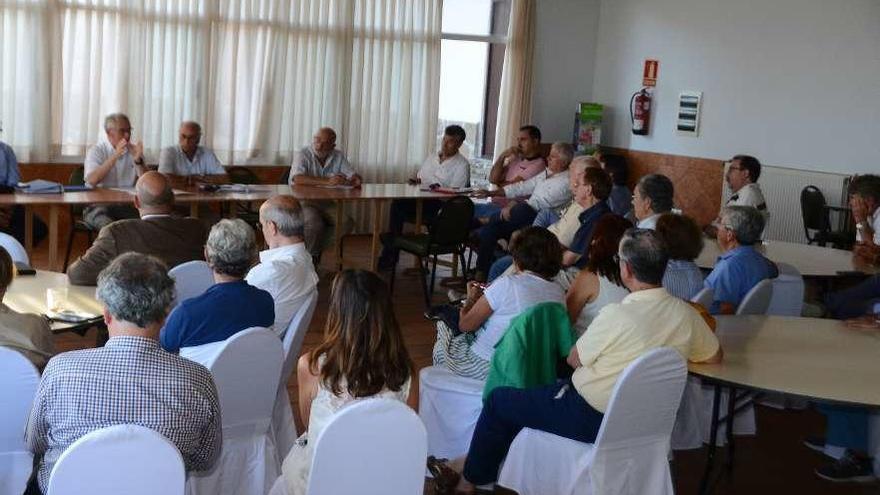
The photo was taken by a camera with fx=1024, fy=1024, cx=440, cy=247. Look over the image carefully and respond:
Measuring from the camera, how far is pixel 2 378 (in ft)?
9.17

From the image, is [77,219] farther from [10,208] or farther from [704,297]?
[704,297]

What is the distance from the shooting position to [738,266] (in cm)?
505

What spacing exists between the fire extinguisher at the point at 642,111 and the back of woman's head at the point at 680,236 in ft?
21.4

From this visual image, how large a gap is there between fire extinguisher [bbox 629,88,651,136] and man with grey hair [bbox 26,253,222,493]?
9043 mm

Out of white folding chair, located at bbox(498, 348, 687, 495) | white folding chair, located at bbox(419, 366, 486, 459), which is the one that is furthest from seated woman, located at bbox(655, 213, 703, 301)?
white folding chair, located at bbox(498, 348, 687, 495)

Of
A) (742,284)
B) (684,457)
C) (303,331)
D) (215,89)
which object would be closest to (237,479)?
(303,331)

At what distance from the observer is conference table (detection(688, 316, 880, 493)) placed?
3.51m

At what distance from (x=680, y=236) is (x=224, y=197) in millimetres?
3705

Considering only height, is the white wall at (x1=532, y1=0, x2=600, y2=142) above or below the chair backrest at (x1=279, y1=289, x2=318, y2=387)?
above

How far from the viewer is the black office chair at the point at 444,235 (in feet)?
24.5

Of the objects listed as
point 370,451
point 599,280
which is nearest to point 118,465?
point 370,451

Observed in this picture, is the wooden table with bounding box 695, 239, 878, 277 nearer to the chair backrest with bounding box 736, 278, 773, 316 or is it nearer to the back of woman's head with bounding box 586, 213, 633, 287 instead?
the chair backrest with bounding box 736, 278, 773, 316

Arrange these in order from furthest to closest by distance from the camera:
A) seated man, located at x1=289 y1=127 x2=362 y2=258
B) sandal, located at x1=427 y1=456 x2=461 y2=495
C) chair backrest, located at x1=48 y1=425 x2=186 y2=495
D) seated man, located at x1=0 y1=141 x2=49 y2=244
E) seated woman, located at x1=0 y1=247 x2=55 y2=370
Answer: seated man, located at x1=289 y1=127 x2=362 y2=258 → seated man, located at x1=0 y1=141 x2=49 y2=244 → sandal, located at x1=427 y1=456 x2=461 y2=495 → seated woman, located at x1=0 y1=247 x2=55 y2=370 → chair backrest, located at x1=48 y1=425 x2=186 y2=495

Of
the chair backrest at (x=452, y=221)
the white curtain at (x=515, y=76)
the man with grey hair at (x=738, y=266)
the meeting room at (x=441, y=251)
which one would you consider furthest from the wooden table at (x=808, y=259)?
the white curtain at (x=515, y=76)
